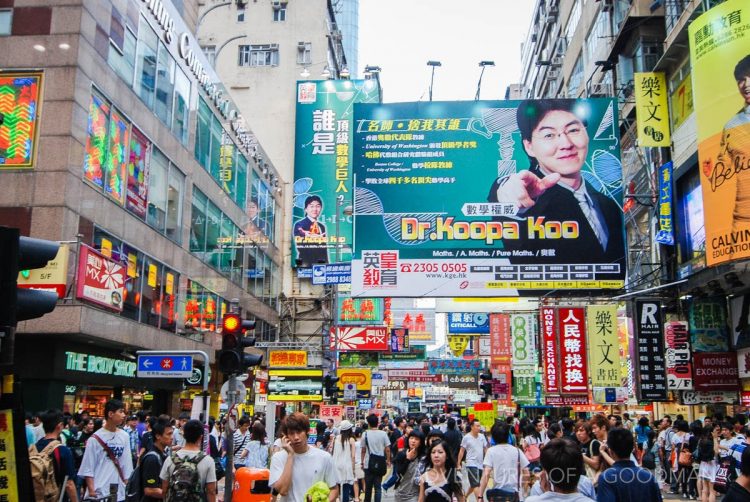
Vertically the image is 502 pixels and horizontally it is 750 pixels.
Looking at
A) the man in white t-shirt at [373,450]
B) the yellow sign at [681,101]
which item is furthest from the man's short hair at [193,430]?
the yellow sign at [681,101]

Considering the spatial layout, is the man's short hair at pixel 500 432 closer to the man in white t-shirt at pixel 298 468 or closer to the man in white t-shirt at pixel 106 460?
Answer: the man in white t-shirt at pixel 298 468

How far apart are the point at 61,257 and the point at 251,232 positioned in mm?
21156

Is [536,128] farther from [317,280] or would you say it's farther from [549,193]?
[317,280]

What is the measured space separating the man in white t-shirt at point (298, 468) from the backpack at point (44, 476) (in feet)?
7.83

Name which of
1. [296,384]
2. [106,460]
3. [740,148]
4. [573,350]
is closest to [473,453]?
[106,460]

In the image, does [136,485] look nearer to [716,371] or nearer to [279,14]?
[716,371]

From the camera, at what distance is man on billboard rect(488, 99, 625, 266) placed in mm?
21750

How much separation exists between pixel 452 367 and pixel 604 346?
132 ft

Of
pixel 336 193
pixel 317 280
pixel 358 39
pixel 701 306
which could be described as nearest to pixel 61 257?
pixel 317 280

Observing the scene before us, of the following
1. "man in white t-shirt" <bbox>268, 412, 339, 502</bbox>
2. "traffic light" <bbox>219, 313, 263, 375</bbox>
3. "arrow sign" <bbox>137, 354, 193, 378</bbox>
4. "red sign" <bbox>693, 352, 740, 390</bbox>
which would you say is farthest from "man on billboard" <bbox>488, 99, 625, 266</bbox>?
"man in white t-shirt" <bbox>268, 412, 339, 502</bbox>

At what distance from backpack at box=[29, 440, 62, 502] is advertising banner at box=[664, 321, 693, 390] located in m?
18.6

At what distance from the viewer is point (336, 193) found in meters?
48.7

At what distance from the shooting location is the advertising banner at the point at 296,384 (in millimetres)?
28406

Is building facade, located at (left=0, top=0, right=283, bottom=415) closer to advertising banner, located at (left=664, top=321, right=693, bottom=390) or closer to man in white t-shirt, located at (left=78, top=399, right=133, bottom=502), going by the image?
man in white t-shirt, located at (left=78, top=399, right=133, bottom=502)
